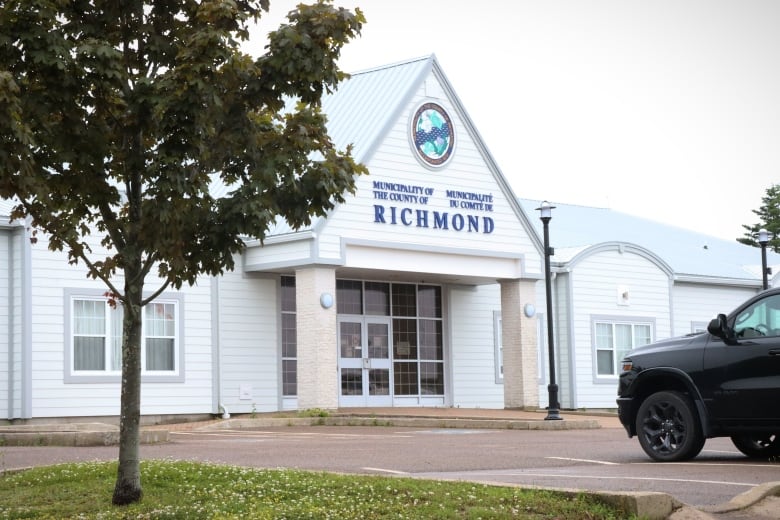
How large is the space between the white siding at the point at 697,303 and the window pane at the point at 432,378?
9262 millimetres

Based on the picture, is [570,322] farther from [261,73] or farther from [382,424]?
[261,73]

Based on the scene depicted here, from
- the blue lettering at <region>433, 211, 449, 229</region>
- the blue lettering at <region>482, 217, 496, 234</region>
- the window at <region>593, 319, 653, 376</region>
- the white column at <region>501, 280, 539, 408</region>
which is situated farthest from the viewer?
the window at <region>593, 319, 653, 376</region>

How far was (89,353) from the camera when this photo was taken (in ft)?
85.3

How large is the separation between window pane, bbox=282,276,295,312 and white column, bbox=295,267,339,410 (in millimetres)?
2357

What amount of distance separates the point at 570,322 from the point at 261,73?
25920mm

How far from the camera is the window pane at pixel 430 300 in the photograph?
109ft

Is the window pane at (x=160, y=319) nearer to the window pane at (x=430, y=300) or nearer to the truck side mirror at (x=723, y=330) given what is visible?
the window pane at (x=430, y=300)

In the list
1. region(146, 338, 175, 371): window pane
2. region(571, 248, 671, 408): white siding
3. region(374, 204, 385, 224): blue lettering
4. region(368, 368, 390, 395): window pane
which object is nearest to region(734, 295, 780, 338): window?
region(374, 204, 385, 224): blue lettering

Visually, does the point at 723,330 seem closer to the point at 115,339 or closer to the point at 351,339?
the point at 115,339

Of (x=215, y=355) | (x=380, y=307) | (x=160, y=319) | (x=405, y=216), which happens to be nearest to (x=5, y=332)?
(x=160, y=319)

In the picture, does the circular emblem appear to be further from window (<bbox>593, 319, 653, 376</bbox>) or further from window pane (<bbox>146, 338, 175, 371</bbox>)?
window (<bbox>593, 319, 653, 376</bbox>)

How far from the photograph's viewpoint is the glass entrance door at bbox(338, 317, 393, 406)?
102ft

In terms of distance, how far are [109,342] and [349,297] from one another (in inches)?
285

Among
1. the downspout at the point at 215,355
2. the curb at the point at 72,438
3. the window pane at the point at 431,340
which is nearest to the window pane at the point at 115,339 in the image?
the downspout at the point at 215,355
